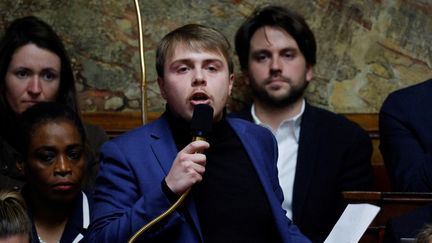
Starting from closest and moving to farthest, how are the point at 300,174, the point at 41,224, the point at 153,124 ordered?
the point at 153,124 → the point at 41,224 → the point at 300,174

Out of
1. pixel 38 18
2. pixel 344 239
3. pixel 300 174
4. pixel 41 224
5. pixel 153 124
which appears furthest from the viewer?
pixel 38 18

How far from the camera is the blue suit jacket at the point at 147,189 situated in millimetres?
2762

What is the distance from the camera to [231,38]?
180 inches

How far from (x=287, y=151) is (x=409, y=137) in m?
0.53

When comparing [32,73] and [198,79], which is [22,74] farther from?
[198,79]

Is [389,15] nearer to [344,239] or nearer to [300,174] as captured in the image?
[300,174]

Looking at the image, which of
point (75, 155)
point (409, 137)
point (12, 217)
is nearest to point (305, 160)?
point (409, 137)

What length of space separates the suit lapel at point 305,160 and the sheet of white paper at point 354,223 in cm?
98

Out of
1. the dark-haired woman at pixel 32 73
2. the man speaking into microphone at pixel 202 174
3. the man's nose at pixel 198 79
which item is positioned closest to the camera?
the man speaking into microphone at pixel 202 174

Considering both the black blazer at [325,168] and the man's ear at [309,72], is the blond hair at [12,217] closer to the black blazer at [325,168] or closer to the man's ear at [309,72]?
the black blazer at [325,168]

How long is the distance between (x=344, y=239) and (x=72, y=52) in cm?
205

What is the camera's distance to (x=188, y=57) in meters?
3.01

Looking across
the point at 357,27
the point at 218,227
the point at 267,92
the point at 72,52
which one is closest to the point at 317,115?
the point at 267,92

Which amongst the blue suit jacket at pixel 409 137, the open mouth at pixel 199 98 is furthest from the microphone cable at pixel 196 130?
the blue suit jacket at pixel 409 137
